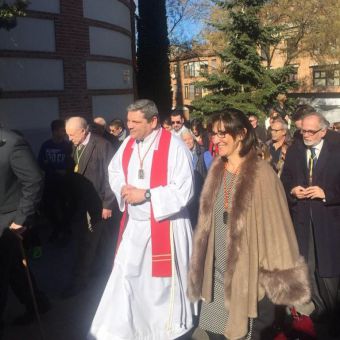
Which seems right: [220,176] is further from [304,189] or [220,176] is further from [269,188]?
[304,189]

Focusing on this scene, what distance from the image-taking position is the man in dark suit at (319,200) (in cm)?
430

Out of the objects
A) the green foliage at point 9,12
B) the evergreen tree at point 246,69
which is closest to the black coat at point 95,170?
the green foliage at point 9,12

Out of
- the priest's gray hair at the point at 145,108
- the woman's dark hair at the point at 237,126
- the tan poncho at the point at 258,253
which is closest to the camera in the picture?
the tan poncho at the point at 258,253

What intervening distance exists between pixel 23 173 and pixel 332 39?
27.4m

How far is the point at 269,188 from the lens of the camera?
3078 millimetres

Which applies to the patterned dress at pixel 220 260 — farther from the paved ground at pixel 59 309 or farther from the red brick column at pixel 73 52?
the red brick column at pixel 73 52

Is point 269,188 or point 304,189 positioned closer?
point 269,188

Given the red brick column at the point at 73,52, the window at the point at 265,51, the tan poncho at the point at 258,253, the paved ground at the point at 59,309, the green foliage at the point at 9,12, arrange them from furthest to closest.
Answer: the window at the point at 265,51 < the red brick column at the point at 73,52 < the green foliage at the point at 9,12 < the paved ground at the point at 59,309 < the tan poncho at the point at 258,253

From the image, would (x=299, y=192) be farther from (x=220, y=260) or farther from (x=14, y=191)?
(x=14, y=191)

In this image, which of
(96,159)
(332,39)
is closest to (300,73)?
(332,39)

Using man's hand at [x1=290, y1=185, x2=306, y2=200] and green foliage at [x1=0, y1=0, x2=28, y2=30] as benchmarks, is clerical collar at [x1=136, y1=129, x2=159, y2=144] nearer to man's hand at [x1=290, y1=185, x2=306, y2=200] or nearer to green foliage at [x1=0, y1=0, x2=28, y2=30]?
man's hand at [x1=290, y1=185, x2=306, y2=200]

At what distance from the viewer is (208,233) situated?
3318 mm

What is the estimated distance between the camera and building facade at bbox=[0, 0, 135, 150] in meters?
10.3

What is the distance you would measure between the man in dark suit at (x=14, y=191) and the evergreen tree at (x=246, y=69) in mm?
17868
